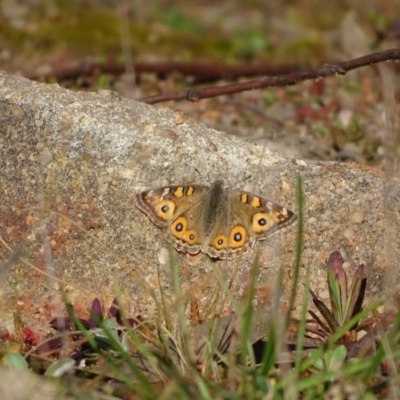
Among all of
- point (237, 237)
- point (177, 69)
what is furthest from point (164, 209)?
point (177, 69)

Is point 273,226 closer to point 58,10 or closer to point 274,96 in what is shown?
point 274,96

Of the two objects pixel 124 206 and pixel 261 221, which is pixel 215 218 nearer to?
pixel 261 221

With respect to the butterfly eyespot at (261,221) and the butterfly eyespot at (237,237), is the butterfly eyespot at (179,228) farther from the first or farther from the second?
the butterfly eyespot at (261,221)

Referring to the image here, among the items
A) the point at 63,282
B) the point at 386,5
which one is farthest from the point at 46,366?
the point at 386,5

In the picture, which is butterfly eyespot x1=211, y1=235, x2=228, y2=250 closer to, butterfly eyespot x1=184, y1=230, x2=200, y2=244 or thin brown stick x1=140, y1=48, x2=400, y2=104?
butterfly eyespot x1=184, y1=230, x2=200, y2=244

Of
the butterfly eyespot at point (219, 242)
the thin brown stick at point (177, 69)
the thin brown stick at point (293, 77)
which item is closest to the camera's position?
the butterfly eyespot at point (219, 242)

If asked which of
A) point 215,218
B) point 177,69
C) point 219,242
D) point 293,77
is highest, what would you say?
point 177,69

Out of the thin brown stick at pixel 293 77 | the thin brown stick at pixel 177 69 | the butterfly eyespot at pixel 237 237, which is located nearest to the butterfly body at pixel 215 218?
the butterfly eyespot at pixel 237 237
